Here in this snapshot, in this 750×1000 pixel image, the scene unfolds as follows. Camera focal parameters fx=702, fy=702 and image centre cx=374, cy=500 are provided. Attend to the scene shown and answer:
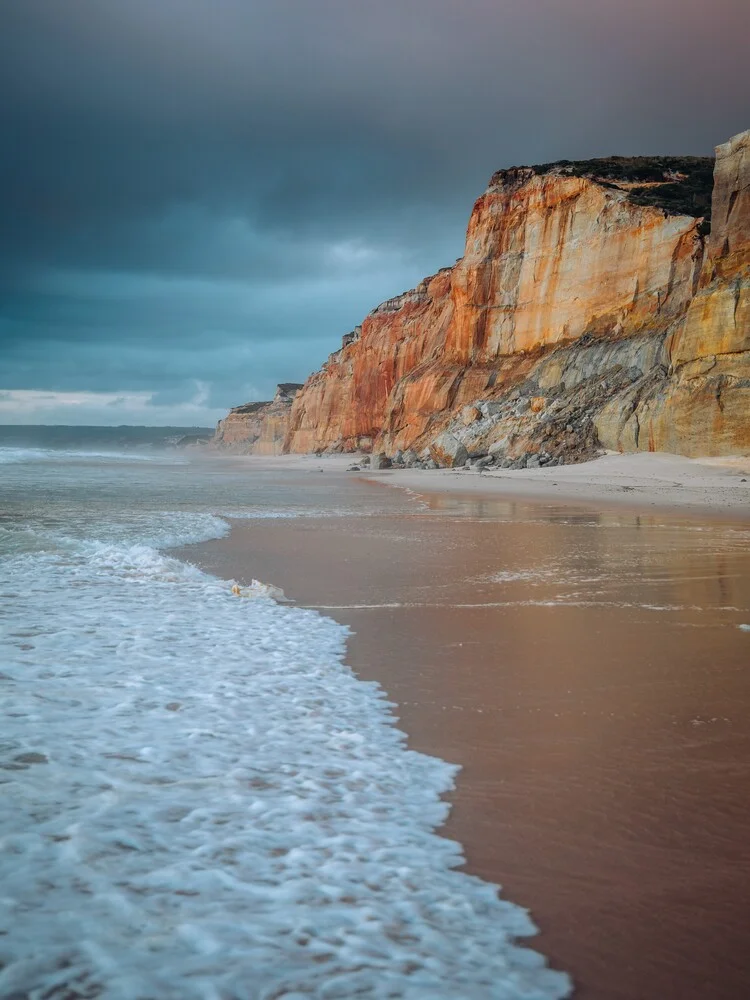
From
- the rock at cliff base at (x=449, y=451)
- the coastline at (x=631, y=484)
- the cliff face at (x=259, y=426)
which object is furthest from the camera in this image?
the cliff face at (x=259, y=426)

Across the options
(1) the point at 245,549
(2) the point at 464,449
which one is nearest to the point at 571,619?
(1) the point at 245,549

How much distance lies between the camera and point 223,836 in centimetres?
272

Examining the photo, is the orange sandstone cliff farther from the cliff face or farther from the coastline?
the cliff face

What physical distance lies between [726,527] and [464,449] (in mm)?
23281

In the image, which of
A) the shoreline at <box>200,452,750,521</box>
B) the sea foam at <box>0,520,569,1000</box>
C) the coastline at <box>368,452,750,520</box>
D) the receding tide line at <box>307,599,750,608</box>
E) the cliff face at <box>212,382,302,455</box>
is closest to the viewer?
the sea foam at <box>0,520,569,1000</box>

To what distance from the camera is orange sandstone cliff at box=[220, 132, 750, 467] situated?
2416 cm

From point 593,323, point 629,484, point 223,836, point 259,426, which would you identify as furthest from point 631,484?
point 259,426

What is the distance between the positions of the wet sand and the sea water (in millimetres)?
196

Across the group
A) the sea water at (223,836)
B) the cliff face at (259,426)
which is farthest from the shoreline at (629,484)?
the cliff face at (259,426)

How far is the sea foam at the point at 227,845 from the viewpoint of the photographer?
2.04 metres

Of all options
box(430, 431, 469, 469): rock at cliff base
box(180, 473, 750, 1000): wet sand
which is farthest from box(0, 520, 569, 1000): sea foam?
box(430, 431, 469, 469): rock at cliff base

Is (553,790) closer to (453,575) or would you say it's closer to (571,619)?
(571,619)

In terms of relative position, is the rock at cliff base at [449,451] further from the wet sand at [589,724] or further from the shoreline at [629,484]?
the wet sand at [589,724]

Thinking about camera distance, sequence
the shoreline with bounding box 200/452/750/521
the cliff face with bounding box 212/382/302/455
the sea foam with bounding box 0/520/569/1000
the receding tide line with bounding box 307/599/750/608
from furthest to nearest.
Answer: the cliff face with bounding box 212/382/302/455 → the shoreline with bounding box 200/452/750/521 → the receding tide line with bounding box 307/599/750/608 → the sea foam with bounding box 0/520/569/1000
